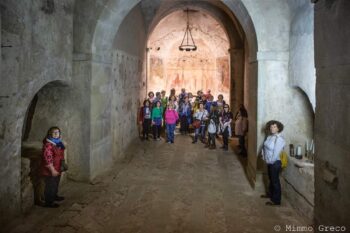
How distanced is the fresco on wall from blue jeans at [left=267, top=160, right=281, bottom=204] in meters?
11.7

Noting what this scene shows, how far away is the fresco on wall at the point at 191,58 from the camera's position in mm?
16703

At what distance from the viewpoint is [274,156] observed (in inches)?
216

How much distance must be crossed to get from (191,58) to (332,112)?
18173 millimetres

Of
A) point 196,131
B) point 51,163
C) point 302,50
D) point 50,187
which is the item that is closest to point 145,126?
point 196,131

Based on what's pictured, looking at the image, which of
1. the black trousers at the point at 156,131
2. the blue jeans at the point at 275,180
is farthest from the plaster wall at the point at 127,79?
the blue jeans at the point at 275,180

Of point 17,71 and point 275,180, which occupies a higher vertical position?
point 17,71

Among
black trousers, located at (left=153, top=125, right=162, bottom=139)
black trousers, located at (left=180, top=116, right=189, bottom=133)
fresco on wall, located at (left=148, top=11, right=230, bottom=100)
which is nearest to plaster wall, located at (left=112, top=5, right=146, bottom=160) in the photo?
black trousers, located at (left=153, top=125, right=162, bottom=139)

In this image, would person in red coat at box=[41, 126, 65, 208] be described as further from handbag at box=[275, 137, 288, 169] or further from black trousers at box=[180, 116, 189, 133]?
black trousers at box=[180, 116, 189, 133]

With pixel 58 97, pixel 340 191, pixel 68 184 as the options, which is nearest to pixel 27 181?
pixel 68 184

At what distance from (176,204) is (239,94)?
28.3 feet

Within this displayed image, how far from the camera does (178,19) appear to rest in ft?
54.6

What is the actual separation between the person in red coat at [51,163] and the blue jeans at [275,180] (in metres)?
3.45

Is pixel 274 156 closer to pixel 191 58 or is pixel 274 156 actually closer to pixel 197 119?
pixel 197 119

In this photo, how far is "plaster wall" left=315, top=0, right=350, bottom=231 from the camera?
7.41ft
